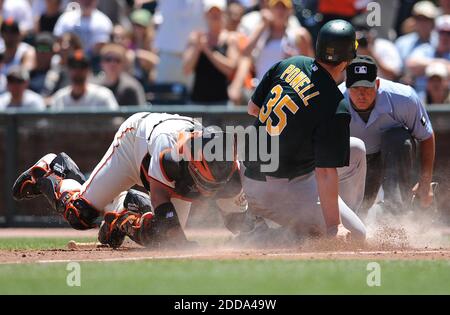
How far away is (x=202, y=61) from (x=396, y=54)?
8.97 ft

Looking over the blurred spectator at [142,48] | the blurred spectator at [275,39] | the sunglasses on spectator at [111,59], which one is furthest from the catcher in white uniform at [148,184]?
the blurred spectator at [142,48]

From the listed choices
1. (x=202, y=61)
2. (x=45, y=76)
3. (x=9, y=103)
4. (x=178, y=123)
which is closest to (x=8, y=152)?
(x=9, y=103)

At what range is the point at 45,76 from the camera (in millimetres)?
14523

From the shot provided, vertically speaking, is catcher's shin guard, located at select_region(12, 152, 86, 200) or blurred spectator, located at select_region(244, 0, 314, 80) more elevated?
blurred spectator, located at select_region(244, 0, 314, 80)

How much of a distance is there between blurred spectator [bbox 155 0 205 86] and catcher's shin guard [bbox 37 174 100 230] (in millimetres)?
5920

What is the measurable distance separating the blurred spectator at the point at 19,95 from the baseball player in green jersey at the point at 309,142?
5925 millimetres

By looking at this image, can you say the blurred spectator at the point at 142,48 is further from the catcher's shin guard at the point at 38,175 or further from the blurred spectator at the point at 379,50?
the catcher's shin guard at the point at 38,175

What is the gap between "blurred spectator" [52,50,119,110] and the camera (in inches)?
518

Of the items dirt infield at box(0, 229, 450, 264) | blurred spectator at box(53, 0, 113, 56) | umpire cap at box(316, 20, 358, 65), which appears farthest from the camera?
blurred spectator at box(53, 0, 113, 56)

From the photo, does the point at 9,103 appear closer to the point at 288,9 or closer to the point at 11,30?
the point at 11,30

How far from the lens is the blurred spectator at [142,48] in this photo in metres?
14.9

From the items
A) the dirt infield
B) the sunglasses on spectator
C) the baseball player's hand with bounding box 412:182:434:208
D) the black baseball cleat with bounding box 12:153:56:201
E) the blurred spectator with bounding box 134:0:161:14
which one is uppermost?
the blurred spectator with bounding box 134:0:161:14

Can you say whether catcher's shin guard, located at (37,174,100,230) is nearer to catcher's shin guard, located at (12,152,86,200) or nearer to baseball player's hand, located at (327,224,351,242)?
catcher's shin guard, located at (12,152,86,200)

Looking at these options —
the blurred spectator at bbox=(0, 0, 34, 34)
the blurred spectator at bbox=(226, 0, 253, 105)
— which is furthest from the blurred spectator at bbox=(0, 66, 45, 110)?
the blurred spectator at bbox=(226, 0, 253, 105)
